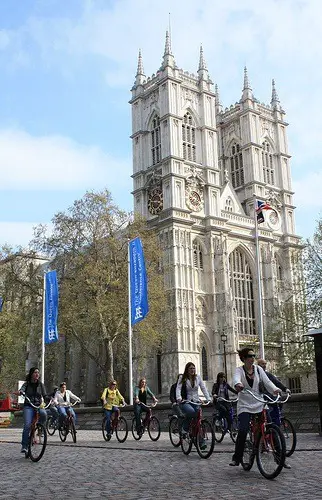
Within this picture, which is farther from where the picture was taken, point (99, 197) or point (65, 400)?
point (99, 197)

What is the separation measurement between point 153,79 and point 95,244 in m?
25.2

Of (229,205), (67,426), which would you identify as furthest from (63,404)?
(229,205)

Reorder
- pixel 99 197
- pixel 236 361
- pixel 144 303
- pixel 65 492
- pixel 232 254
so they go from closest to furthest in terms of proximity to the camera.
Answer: pixel 65 492, pixel 144 303, pixel 99 197, pixel 236 361, pixel 232 254

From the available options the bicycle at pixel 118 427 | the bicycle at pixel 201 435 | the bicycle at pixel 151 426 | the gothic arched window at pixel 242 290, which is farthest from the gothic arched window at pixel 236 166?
the bicycle at pixel 201 435

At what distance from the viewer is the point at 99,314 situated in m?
35.1

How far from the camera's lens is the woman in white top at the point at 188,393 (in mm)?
11305

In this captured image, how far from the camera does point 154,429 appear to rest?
52.7 feet

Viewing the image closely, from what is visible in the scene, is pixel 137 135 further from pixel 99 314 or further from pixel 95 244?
pixel 99 314

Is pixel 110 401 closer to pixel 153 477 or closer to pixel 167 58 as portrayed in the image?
pixel 153 477

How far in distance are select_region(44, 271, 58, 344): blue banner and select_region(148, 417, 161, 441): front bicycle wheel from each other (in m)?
15.1

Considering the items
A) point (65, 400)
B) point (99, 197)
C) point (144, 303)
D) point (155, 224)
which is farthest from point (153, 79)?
point (65, 400)

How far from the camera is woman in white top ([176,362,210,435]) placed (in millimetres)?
11305

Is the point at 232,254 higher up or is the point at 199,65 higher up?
the point at 199,65

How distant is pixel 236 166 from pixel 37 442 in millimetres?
53947
